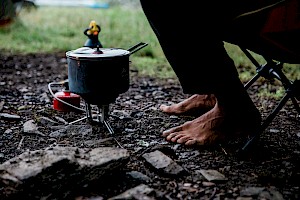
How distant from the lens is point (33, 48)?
20.4 feet

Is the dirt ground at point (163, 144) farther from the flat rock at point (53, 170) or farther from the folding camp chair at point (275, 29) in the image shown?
the folding camp chair at point (275, 29)

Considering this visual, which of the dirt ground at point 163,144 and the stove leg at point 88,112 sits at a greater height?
the stove leg at point 88,112

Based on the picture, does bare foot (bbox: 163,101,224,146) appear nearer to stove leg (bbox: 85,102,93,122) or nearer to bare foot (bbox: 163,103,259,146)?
bare foot (bbox: 163,103,259,146)

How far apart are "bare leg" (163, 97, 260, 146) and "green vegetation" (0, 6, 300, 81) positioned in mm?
1991

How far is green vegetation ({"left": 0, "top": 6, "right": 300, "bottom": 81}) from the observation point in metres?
5.29

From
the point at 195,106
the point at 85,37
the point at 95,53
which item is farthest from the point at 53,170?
the point at 85,37

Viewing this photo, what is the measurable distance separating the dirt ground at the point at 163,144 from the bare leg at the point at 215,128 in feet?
0.17

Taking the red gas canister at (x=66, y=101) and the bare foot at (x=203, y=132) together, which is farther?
the red gas canister at (x=66, y=101)

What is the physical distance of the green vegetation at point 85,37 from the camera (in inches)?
208

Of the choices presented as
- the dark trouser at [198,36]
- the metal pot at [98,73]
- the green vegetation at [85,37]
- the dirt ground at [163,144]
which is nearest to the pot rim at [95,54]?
the metal pot at [98,73]

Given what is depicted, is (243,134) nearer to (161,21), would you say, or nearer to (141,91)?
(161,21)

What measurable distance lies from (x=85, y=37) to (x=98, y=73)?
4296mm

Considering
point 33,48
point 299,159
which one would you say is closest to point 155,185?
point 299,159

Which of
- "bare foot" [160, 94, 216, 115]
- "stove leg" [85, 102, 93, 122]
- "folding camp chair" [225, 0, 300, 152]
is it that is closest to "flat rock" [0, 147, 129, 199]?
"stove leg" [85, 102, 93, 122]
